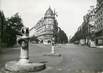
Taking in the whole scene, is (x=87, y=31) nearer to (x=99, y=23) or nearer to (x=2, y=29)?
(x=99, y=23)

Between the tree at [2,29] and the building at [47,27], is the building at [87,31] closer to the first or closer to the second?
the building at [47,27]

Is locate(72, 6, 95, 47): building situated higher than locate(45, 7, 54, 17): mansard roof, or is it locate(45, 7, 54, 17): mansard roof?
locate(45, 7, 54, 17): mansard roof

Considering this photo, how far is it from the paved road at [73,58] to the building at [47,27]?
0.08 metres

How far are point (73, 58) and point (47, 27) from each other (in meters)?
0.40

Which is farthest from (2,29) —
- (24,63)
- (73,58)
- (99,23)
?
(99,23)

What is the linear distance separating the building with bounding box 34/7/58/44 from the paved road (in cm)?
8

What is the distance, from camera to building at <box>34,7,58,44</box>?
1.37 meters

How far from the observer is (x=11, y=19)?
1.47m

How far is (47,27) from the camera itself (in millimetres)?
1413

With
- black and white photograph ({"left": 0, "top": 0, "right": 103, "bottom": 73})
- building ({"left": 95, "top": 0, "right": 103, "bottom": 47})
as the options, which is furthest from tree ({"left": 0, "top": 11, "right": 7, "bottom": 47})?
building ({"left": 95, "top": 0, "right": 103, "bottom": 47})

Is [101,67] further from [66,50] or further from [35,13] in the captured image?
[35,13]

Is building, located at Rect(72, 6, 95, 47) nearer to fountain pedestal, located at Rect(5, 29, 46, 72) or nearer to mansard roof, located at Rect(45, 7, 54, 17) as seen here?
mansard roof, located at Rect(45, 7, 54, 17)

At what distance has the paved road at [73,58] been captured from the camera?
54.7 inches

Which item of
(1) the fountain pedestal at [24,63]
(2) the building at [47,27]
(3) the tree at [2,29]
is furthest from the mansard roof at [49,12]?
(3) the tree at [2,29]
